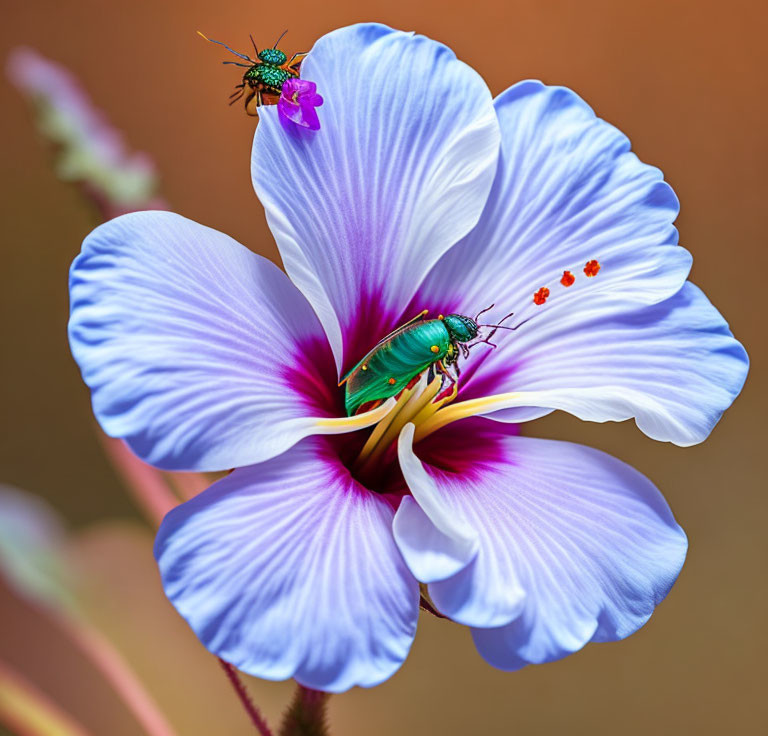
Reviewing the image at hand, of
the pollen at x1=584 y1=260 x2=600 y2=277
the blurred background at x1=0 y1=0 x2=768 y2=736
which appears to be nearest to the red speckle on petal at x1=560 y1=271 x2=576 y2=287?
the pollen at x1=584 y1=260 x2=600 y2=277

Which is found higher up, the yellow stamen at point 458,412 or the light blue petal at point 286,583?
the yellow stamen at point 458,412

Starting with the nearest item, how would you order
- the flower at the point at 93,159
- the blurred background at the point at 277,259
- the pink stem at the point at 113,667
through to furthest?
the flower at the point at 93,159 < the pink stem at the point at 113,667 < the blurred background at the point at 277,259

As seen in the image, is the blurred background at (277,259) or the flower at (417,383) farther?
the blurred background at (277,259)

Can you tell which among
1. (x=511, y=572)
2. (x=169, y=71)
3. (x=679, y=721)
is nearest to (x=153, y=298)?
(x=511, y=572)

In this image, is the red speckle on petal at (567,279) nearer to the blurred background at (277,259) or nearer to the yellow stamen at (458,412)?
the yellow stamen at (458,412)

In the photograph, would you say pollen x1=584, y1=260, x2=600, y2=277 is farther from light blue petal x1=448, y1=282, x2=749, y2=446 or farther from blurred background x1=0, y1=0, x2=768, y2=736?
blurred background x1=0, y1=0, x2=768, y2=736

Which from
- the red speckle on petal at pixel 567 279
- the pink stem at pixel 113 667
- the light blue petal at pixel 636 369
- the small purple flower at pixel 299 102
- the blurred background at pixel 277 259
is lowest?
the pink stem at pixel 113 667

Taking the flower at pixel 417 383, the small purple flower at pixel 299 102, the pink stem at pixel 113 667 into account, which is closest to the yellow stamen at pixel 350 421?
the flower at pixel 417 383
